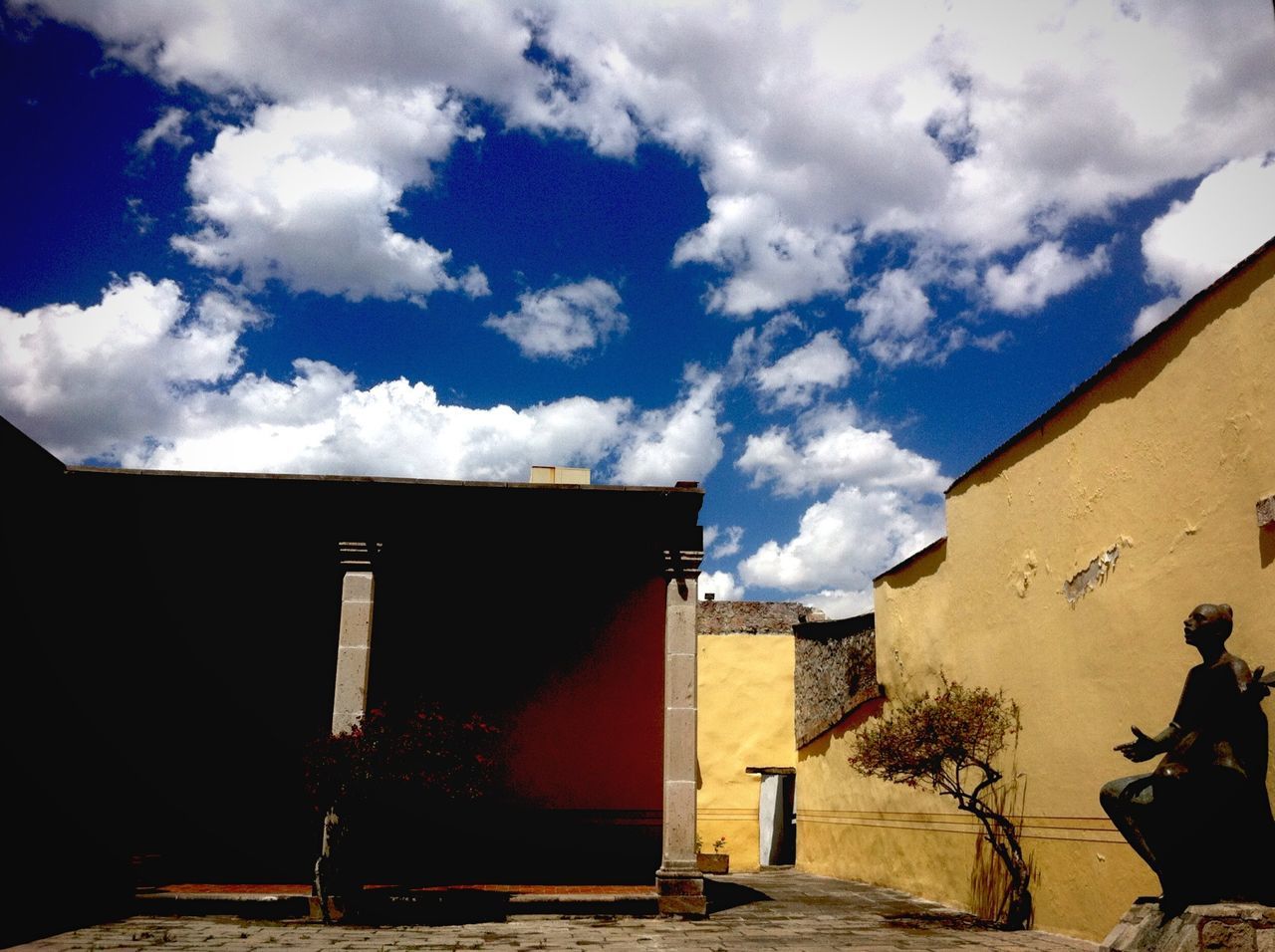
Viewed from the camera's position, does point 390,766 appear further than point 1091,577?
Yes

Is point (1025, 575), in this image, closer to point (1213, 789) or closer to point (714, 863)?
point (1213, 789)

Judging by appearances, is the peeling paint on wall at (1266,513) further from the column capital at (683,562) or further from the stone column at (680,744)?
the column capital at (683,562)

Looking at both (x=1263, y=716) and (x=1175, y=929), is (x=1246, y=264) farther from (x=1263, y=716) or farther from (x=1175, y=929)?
(x=1175, y=929)

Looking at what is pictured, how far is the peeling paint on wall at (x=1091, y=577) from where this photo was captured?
26.2 feet

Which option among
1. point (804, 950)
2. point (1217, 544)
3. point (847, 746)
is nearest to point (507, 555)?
point (847, 746)

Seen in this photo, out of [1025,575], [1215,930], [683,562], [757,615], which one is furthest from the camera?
[757,615]

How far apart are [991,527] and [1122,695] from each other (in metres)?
2.79

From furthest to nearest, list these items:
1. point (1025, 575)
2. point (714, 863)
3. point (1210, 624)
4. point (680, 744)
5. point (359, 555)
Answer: point (714, 863), point (359, 555), point (680, 744), point (1025, 575), point (1210, 624)

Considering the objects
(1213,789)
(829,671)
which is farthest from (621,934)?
(829,671)

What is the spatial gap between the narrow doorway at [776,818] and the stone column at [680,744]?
9.04 meters

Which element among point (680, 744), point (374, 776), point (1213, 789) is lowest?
point (374, 776)

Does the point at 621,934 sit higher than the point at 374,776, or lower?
lower

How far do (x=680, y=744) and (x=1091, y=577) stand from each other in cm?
421

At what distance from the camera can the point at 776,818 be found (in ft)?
62.3
